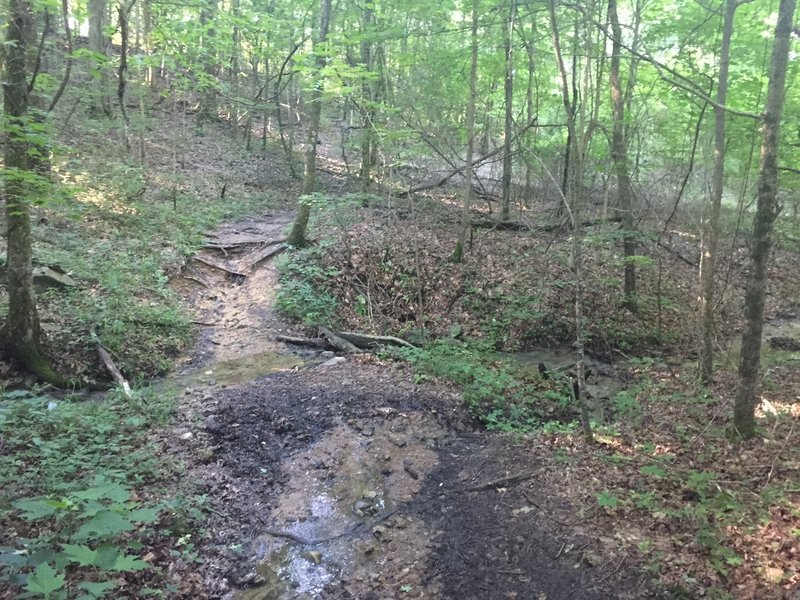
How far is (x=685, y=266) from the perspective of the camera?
15914 mm

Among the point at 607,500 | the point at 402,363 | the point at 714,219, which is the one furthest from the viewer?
the point at 402,363

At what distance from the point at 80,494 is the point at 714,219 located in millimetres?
8519

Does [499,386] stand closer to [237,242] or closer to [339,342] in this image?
[339,342]

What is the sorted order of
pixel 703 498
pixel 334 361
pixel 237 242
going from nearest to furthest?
pixel 703 498
pixel 334 361
pixel 237 242

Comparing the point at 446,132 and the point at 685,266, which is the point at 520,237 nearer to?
the point at 446,132

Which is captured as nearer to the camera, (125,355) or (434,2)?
(125,355)

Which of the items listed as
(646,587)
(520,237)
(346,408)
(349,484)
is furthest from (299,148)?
(646,587)

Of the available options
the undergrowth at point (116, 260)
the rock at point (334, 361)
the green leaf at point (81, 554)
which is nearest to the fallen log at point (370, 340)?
the rock at point (334, 361)

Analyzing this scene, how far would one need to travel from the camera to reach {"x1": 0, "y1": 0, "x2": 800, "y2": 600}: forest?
4336mm

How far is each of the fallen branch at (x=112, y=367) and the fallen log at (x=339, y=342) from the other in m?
3.99

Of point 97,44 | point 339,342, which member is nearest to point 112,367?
point 339,342

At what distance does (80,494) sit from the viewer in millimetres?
3031

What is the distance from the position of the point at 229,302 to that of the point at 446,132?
866 centimetres

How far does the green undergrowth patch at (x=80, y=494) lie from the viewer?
9.86 ft
